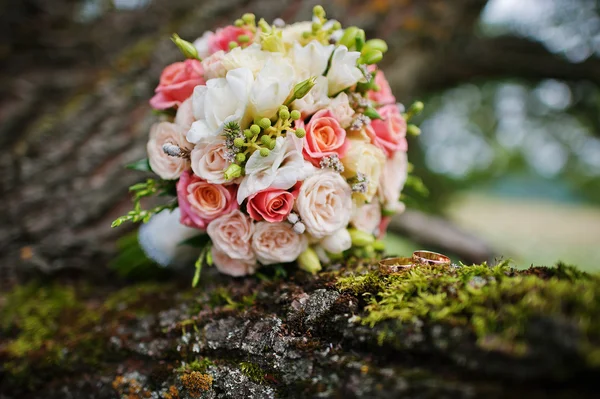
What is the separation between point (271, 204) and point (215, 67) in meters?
0.45

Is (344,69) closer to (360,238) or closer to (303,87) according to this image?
(303,87)

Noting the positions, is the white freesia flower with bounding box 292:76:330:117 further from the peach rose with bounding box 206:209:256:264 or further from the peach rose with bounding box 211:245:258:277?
the peach rose with bounding box 211:245:258:277

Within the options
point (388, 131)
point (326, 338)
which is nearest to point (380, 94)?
point (388, 131)

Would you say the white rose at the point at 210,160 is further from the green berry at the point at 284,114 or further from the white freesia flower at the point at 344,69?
Answer: the white freesia flower at the point at 344,69

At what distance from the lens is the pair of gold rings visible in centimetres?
120

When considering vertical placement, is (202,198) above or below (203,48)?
below

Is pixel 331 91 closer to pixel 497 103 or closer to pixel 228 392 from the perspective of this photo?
pixel 228 392

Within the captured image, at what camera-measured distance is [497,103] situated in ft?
17.9

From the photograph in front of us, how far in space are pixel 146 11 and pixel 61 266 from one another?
163cm

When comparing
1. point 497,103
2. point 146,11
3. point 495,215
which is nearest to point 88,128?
A: point 146,11

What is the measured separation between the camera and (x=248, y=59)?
51.2 inches

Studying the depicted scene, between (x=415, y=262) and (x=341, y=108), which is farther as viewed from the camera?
(x=341, y=108)

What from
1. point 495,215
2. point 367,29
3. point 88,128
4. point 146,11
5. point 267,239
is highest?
point 495,215

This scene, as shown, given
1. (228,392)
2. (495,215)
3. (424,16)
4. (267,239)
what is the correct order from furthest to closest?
(495,215) < (424,16) < (267,239) < (228,392)
